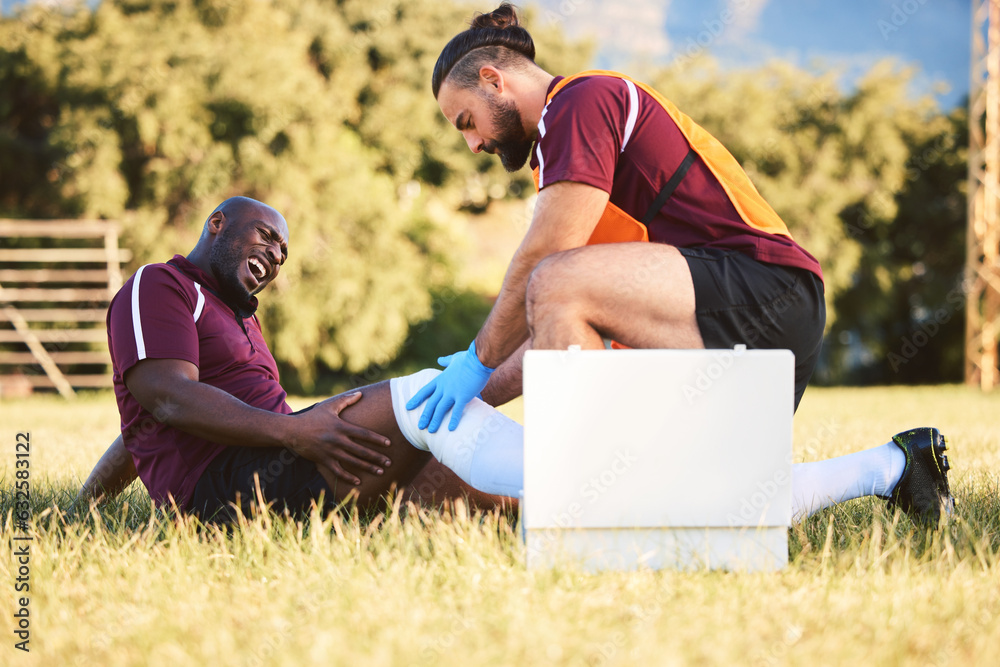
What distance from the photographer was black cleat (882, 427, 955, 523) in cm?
215

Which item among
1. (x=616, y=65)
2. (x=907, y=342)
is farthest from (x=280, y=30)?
(x=907, y=342)

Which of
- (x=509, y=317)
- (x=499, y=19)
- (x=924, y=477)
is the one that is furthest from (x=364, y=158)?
(x=924, y=477)

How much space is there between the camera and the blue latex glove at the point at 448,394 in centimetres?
203

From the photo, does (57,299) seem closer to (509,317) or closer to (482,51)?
(482,51)

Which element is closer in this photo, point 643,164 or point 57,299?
point 643,164

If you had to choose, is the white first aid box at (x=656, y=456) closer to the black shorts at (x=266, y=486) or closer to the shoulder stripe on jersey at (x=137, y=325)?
the black shorts at (x=266, y=486)

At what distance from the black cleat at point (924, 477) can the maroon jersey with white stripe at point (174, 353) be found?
72.1 inches

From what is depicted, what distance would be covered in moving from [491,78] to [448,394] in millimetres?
1011

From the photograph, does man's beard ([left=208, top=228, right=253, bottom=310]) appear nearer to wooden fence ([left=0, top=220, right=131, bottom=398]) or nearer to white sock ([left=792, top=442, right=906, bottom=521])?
white sock ([left=792, top=442, right=906, bottom=521])

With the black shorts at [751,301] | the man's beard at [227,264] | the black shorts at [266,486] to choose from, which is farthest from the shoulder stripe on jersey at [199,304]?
the black shorts at [751,301]

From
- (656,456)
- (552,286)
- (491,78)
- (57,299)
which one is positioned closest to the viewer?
(656,456)

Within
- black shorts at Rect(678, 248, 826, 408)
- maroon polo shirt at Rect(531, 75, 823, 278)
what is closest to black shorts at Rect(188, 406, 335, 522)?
maroon polo shirt at Rect(531, 75, 823, 278)

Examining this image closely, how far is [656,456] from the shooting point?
1724 millimetres

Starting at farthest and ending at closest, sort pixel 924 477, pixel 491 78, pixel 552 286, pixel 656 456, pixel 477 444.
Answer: pixel 491 78, pixel 924 477, pixel 477 444, pixel 552 286, pixel 656 456
